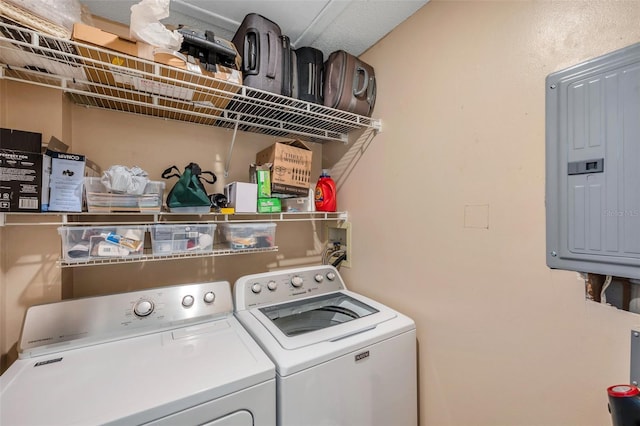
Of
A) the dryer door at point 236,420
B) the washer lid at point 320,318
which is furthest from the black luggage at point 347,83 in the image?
the dryer door at point 236,420

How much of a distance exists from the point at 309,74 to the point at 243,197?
2.64 feet

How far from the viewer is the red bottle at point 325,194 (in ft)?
6.10

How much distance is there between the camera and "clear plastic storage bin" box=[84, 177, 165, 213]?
1102 mm

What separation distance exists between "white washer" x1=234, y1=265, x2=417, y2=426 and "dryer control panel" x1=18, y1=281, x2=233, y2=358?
0.19 metres

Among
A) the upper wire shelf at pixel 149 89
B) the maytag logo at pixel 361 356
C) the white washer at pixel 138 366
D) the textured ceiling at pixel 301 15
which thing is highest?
the textured ceiling at pixel 301 15

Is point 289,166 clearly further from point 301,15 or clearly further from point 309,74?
point 301,15

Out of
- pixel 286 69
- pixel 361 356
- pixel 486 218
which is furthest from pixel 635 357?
pixel 286 69

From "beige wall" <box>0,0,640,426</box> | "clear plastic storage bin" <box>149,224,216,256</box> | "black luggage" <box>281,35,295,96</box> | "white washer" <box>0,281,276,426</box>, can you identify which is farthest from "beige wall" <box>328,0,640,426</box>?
"clear plastic storage bin" <box>149,224,216,256</box>

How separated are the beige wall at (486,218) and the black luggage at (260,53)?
2.23 ft

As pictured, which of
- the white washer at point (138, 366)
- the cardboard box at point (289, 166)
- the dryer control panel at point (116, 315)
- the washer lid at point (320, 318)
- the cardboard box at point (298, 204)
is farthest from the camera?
the cardboard box at point (298, 204)

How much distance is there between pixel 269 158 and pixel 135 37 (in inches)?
30.3

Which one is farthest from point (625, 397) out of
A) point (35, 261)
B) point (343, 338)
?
point (35, 261)

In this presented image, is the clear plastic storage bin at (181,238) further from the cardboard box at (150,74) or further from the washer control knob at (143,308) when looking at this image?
the cardboard box at (150,74)

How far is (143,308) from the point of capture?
1.15m
